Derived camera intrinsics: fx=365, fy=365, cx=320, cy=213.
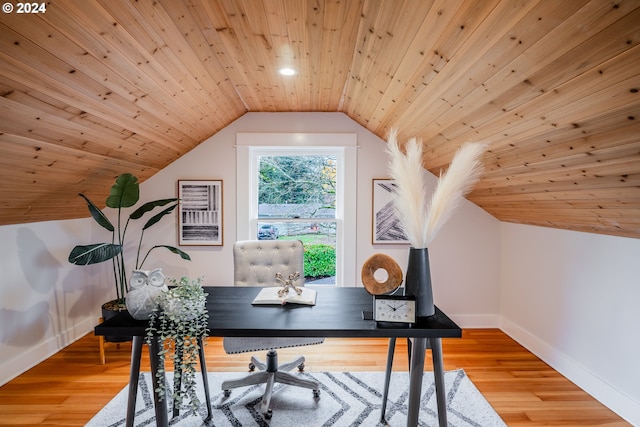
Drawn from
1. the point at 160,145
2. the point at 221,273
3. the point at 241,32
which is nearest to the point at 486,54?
the point at 241,32

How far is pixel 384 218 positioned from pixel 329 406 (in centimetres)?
184

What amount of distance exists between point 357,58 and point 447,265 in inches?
90.7

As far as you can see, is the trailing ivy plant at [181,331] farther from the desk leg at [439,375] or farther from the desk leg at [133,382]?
the desk leg at [439,375]

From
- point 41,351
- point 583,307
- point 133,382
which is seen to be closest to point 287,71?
point 133,382

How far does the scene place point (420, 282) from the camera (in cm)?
155

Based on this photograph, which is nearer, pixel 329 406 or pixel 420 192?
pixel 420 192

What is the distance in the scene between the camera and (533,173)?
204cm

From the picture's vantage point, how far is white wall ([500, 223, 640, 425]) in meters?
2.12

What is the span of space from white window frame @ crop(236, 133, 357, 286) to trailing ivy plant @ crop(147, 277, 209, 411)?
2.11 m

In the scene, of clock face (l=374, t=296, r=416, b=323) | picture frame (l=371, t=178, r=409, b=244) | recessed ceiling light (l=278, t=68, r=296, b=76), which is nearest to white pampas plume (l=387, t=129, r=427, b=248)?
clock face (l=374, t=296, r=416, b=323)

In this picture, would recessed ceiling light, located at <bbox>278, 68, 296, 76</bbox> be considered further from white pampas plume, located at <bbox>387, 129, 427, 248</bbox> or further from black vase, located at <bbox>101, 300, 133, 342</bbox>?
black vase, located at <bbox>101, 300, 133, 342</bbox>

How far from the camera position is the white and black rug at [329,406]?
2.09 meters

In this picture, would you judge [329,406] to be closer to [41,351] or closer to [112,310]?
[112,310]

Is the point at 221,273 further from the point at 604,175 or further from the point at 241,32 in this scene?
the point at 604,175
